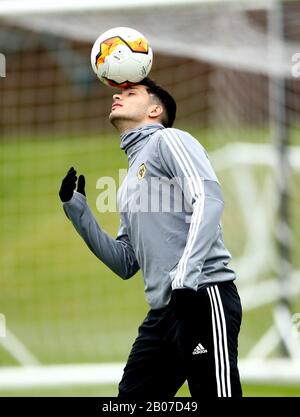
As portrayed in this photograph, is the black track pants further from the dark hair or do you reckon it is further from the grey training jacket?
the dark hair

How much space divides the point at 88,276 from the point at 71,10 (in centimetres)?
366

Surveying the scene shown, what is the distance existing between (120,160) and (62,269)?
1184mm

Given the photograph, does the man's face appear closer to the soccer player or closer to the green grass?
the soccer player

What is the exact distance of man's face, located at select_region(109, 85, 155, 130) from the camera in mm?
4809

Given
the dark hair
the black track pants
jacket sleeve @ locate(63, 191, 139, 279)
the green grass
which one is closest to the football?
the dark hair

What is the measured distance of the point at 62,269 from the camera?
405 inches

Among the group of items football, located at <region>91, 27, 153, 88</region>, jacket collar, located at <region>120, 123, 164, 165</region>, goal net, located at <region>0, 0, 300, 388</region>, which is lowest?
jacket collar, located at <region>120, 123, 164, 165</region>

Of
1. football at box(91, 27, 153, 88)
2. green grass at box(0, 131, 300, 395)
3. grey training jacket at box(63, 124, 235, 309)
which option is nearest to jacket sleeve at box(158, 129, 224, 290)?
grey training jacket at box(63, 124, 235, 309)

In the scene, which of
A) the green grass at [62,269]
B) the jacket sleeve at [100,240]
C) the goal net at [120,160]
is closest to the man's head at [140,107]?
the jacket sleeve at [100,240]

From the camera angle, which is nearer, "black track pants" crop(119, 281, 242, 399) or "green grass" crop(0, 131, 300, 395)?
"black track pants" crop(119, 281, 242, 399)

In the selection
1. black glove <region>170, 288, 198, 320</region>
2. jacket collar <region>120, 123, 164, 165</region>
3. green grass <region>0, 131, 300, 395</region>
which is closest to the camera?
black glove <region>170, 288, 198, 320</region>

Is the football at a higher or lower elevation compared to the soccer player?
higher

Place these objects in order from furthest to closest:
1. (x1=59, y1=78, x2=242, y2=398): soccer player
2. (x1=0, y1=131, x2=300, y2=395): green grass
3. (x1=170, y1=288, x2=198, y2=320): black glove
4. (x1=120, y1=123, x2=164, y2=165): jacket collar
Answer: (x1=0, y1=131, x2=300, y2=395): green grass
(x1=120, y1=123, x2=164, y2=165): jacket collar
(x1=59, y1=78, x2=242, y2=398): soccer player
(x1=170, y1=288, x2=198, y2=320): black glove

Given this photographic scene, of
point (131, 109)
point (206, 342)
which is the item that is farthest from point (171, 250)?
point (131, 109)
